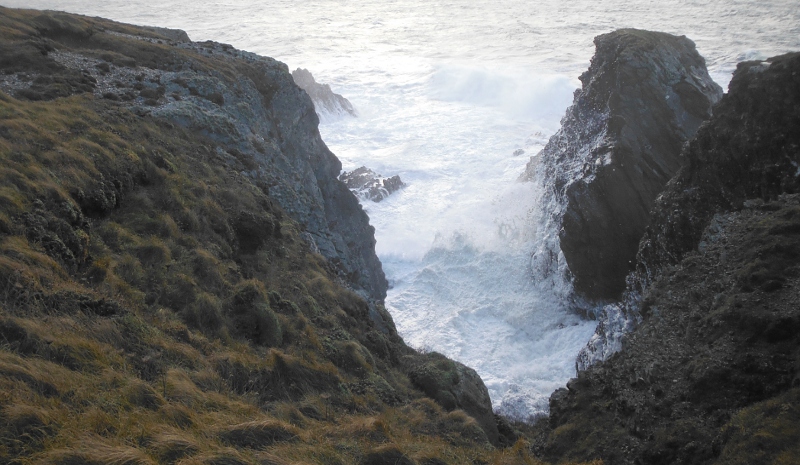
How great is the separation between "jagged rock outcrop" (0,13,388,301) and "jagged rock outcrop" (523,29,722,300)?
36.9 ft

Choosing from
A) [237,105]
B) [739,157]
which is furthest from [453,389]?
[237,105]

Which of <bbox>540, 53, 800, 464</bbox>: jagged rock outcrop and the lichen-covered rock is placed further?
the lichen-covered rock

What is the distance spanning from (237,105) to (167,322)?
1410 cm

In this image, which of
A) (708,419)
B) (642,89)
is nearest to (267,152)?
(708,419)

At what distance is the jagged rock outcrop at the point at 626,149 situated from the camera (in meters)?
25.1

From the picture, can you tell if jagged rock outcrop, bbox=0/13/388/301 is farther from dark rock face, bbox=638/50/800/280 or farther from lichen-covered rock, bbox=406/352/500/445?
dark rock face, bbox=638/50/800/280

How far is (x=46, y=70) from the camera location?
17688 mm

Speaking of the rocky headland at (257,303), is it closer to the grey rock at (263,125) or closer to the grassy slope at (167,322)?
the grassy slope at (167,322)

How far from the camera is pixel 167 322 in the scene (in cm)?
880

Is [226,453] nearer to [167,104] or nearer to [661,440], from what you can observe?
[661,440]

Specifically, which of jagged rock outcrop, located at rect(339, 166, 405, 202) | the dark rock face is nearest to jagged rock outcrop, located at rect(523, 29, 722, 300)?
the dark rock face

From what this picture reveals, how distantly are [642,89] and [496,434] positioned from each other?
20393 millimetres

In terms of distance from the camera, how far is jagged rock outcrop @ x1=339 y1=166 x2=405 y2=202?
4519 centimetres

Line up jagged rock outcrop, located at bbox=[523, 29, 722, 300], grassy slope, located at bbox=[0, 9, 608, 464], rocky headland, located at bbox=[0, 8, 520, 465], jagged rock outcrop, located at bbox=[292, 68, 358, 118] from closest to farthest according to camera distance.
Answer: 1. grassy slope, located at bbox=[0, 9, 608, 464]
2. rocky headland, located at bbox=[0, 8, 520, 465]
3. jagged rock outcrop, located at bbox=[523, 29, 722, 300]
4. jagged rock outcrop, located at bbox=[292, 68, 358, 118]
